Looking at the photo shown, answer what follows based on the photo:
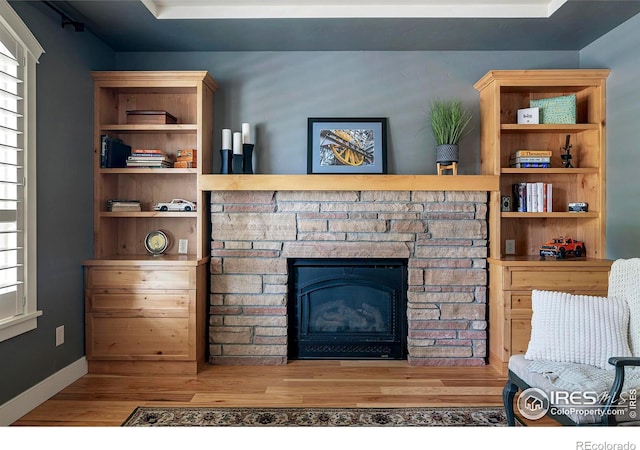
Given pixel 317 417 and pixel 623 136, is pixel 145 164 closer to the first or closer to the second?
pixel 317 417

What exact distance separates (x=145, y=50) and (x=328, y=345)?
2719 mm

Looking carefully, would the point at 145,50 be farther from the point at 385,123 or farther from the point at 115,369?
the point at 115,369

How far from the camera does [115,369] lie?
3.31m

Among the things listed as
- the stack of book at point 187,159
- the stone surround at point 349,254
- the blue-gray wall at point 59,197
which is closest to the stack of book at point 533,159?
the stone surround at point 349,254

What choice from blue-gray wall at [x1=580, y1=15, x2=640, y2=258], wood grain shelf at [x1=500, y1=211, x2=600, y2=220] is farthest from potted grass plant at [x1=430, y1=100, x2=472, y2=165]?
blue-gray wall at [x1=580, y1=15, x2=640, y2=258]

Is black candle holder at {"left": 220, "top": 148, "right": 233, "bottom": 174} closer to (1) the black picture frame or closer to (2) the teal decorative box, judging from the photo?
(1) the black picture frame

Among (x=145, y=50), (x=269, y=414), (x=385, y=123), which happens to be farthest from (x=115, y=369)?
(x=385, y=123)

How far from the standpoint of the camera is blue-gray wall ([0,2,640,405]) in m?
3.20

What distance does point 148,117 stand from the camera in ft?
11.5

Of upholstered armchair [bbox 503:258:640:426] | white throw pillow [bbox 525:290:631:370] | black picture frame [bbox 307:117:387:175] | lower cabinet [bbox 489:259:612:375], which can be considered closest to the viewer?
upholstered armchair [bbox 503:258:640:426]

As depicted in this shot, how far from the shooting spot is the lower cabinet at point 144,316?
3277 mm

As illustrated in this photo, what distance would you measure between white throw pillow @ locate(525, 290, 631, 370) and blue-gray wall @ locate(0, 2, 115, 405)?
2694 millimetres

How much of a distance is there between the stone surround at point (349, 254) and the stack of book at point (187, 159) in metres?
0.34

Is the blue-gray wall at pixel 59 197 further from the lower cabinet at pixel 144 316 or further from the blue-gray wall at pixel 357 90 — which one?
the blue-gray wall at pixel 357 90
